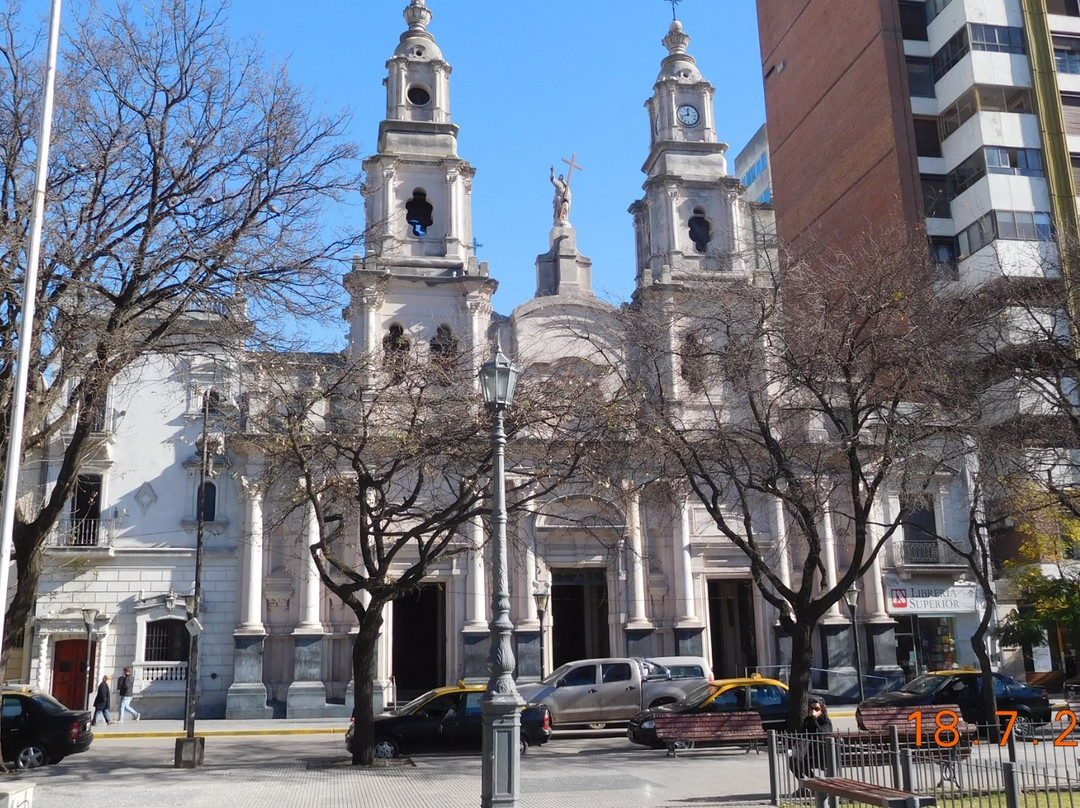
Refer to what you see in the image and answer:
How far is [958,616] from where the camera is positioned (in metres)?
36.6

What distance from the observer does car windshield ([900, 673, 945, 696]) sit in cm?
2309

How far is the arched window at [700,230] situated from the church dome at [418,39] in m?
11.0

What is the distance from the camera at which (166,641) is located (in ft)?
106

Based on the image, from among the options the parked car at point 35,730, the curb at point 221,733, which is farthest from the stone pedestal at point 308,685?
the parked car at point 35,730

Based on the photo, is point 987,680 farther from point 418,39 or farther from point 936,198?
point 418,39

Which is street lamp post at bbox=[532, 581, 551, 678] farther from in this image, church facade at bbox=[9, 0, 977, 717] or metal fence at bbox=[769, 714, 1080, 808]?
metal fence at bbox=[769, 714, 1080, 808]

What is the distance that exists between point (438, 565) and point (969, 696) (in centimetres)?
1678

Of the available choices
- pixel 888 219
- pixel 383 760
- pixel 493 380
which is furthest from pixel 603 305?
pixel 493 380

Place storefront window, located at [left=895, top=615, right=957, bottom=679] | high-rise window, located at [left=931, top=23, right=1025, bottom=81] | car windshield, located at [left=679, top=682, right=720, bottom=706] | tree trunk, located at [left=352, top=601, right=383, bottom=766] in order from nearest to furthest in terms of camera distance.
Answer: tree trunk, located at [left=352, top=601, right=383, bottom=766], car windshield, located at [left=679, top=682, right=720, bottom=706], storefront window, located at [left=895, top=615, right=957, bottom=679], high-rise window, located at [left=931, top=23, right=1025, bottom=81]

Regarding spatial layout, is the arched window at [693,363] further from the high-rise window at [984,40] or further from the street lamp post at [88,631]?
the high-rise window at [984,40]

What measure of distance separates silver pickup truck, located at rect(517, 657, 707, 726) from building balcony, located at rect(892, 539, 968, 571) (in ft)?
43.5

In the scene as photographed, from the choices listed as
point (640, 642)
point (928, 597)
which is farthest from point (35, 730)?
point (928, 597)

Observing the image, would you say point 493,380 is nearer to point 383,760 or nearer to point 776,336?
point 776,336

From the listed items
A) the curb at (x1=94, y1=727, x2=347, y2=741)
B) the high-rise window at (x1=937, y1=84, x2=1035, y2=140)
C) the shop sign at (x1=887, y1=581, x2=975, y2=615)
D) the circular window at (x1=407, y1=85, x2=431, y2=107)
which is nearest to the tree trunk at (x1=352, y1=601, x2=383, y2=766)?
the curb at (x1=94, y1=727, x2=347, y2=741)
